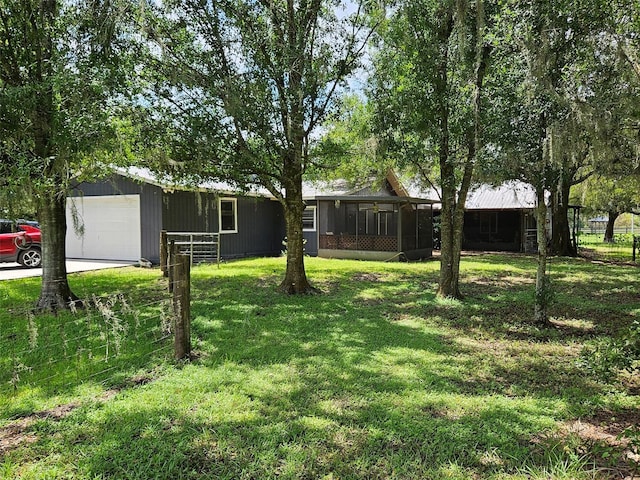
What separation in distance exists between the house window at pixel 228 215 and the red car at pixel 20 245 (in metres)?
5.29

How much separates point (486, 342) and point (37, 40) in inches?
290

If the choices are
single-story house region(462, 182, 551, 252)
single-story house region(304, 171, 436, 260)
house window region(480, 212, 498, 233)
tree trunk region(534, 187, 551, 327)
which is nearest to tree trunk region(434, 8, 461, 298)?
tree trunk region(534, 187, 551, 327)

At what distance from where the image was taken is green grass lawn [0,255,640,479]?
107 inches

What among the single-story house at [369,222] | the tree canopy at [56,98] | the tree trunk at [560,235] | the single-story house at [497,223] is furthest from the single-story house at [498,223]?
the tree canopy at [56,98]

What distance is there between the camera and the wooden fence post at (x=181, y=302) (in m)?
4.48

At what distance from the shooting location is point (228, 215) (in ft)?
50.2

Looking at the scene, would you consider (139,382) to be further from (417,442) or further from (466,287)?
(466,287)

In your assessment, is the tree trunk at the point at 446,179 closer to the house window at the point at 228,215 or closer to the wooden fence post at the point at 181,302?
the wooden fence post at the point at 181,302

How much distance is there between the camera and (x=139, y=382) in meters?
4.02

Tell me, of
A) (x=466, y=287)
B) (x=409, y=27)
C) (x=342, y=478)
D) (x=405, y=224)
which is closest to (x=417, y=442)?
(x=342, y=478)

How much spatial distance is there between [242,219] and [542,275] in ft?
37.8

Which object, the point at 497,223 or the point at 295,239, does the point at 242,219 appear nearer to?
the point at 295,239

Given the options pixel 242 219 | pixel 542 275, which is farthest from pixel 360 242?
pixel 542 275

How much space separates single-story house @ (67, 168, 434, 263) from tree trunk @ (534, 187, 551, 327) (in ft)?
25.3
